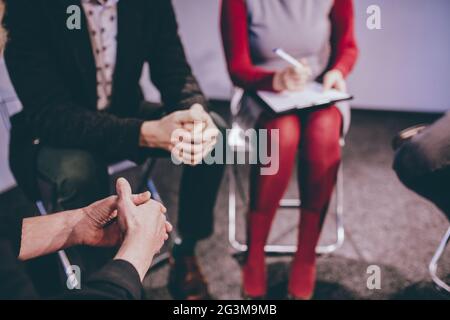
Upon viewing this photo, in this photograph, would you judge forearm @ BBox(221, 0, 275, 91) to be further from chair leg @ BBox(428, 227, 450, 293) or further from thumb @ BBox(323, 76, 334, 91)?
chair leg @ BBox(428, 227, 450, 293)

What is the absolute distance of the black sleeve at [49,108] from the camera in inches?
44.2

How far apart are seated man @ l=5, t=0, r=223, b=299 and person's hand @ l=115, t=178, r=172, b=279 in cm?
33

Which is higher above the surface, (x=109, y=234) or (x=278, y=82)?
(x=278, y=82)

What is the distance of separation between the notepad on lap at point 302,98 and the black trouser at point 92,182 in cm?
20

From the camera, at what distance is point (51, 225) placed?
894 mm

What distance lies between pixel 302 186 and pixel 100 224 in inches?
28.8

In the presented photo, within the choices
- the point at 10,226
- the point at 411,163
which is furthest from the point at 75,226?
the point at 411,163

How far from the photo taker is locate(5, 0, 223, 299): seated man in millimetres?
1102

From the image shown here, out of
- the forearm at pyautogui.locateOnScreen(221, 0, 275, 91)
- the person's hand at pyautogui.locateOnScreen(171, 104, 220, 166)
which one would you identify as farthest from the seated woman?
the person's hand at pyautogui.locateOnScreen(171, 104, 220, 166)

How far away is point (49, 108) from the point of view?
3.76 ft

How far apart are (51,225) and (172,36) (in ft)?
2.69

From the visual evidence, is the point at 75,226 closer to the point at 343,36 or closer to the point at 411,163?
the point at 411,163

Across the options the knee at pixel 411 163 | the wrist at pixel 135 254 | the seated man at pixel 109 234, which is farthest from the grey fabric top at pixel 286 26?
the wrist at pixel 135 254
